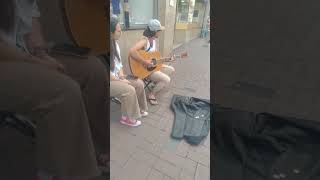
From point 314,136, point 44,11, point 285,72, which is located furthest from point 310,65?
point 44,11

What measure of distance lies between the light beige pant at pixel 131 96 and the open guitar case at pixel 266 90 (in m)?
0.19

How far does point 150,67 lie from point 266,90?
290mm

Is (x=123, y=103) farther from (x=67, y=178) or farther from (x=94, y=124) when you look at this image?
(x=67, y=178)

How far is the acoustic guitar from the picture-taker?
1.95 ft

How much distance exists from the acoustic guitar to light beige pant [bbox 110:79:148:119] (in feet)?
0.07

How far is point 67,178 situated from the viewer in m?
0.65

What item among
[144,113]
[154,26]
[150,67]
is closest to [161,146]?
[144,113]

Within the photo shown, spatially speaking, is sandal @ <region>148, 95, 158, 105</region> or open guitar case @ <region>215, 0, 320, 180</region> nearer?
open guitar case @ <region>215, 0, 320, 180</region>

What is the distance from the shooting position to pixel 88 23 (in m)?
0.57

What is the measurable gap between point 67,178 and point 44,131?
0.51 ft

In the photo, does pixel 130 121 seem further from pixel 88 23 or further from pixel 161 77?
pixel 88 23

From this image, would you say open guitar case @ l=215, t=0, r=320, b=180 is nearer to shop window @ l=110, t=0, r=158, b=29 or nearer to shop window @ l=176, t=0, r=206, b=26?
shop window @ l=176, t=0, r=206, b=26

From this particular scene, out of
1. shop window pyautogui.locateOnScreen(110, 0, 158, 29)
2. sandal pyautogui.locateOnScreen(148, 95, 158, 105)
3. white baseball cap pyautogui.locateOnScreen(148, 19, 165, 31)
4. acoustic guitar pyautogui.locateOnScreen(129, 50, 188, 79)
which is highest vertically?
shop window pyautogui.locateOnScreen(110, 0, 158, 29)

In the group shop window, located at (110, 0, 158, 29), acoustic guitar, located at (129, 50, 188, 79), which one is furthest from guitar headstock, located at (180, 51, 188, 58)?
shop window, located at (110, 0, 158, 29)
